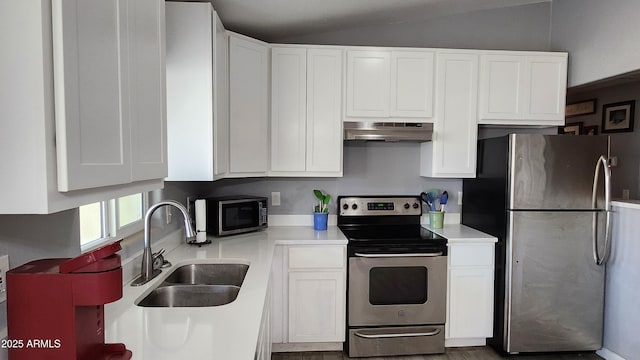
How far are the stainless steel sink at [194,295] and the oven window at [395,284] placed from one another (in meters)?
1.17

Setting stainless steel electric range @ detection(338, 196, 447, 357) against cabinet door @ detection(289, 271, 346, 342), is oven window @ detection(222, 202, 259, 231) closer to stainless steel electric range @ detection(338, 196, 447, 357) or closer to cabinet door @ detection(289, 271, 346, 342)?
cabinet door @ detection(289, 271, 346, 342)

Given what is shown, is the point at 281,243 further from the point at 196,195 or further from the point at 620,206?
the point at 620,206

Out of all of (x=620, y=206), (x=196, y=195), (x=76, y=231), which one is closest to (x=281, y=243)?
(x=196, y=195)

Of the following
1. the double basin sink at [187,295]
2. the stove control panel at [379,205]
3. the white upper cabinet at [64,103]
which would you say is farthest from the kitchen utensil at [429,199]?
the white upper cabinet at [64,103]

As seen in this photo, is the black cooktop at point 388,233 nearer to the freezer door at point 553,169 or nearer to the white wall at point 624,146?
the freezer door at point 553,169

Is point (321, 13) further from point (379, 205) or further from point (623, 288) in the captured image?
point (623, 288)

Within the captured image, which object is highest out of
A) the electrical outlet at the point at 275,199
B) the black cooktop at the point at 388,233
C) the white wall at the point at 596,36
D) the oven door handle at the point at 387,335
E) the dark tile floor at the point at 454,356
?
the white wall at the point at 596,36

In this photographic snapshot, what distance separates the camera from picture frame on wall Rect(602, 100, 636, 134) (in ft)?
11.0

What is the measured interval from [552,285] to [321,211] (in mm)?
1708

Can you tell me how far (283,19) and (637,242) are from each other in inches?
109

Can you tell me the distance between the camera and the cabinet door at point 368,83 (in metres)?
2.72

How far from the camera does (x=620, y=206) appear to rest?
98.2 inches

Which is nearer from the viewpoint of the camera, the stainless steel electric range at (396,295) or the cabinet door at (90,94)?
the cabinet door at (90,94)

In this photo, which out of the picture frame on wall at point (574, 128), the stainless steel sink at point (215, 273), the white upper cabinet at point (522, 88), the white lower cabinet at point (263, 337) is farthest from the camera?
the picture frame on wall at point (574, 128)
